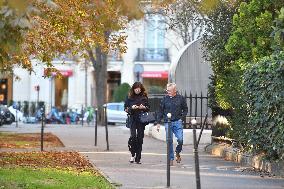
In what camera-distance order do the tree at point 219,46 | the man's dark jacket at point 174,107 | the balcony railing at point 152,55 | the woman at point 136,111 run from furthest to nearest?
the balcony railing at point 152,55
the tree at point 219,46
the woman at point 136,111
the man's dark jacket at point 174,107

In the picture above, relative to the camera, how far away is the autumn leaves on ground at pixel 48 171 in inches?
474

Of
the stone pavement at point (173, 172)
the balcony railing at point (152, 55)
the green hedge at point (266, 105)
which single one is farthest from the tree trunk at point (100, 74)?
the green hedge at point (266, 105)

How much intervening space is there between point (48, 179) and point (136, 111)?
4.11 meters

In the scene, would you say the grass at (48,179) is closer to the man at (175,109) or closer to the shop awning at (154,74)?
the man at (175,109)

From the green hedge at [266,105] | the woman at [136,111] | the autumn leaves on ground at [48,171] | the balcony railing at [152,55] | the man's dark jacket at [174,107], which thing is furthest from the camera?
the balcony railing at [152,55]

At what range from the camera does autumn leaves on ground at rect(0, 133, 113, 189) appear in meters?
12.0

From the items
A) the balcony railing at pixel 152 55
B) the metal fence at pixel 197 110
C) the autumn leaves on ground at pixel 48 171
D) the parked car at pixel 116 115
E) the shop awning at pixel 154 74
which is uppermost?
the balcony railing at pixel 152 55

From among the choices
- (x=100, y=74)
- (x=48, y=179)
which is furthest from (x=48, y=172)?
(x=100, y=74)

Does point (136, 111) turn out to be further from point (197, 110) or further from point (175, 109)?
point (197, 110)

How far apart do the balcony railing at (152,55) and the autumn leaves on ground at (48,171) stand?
135ft

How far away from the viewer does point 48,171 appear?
1398cm

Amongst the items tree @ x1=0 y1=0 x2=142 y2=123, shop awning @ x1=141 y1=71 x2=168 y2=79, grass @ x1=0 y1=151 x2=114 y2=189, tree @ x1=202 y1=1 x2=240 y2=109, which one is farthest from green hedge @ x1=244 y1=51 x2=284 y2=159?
shop awning @ x1=141 y1=71 x2=168 y2=79

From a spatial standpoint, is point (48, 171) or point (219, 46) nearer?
point (48, 171)

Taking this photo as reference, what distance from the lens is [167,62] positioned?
197 ft
